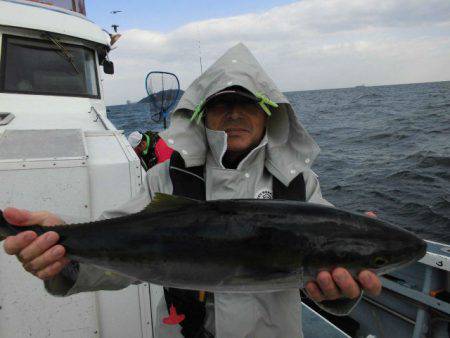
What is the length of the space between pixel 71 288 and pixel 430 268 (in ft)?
15.0

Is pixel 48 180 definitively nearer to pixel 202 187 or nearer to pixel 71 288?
pixel 71 288

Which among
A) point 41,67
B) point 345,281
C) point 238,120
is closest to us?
point 345,281

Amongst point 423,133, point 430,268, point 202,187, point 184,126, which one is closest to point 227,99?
point 184,126

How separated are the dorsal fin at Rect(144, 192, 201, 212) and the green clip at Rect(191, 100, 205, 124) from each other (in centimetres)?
96

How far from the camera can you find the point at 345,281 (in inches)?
84.4

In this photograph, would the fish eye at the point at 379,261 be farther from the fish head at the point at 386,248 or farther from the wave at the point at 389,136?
the wave at the point at 389,136

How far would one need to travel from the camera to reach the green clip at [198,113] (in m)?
3.01

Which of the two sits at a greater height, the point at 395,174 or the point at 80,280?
the point at 80,280

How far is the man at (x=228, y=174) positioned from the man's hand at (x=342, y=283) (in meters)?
0.11

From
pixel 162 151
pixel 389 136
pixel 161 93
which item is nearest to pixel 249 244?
pixel 162 151

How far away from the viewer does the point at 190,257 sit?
7.24 ft

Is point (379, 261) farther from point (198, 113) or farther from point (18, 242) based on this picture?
point (18, 242)

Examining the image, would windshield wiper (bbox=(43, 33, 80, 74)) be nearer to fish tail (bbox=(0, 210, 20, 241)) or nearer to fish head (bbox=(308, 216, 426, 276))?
fish tail (bbox=(0, 210, 20, 241))

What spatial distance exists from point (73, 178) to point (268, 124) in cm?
190
